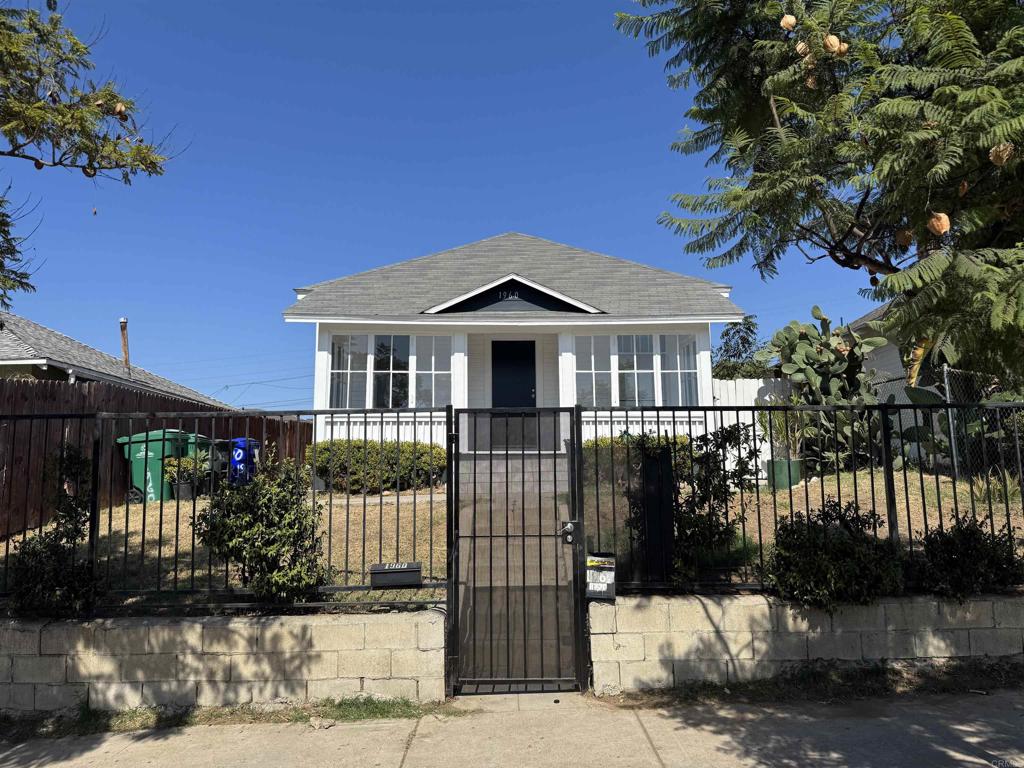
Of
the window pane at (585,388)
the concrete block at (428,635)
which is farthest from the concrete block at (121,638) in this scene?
the window pane at (585,388)

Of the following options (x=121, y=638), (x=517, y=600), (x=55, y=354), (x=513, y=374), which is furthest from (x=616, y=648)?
(x=55, y=354)

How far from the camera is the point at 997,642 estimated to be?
4.64m

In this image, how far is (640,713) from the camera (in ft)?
13.8

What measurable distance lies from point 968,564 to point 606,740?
3074 mm

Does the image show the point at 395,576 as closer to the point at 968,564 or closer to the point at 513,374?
the point at 968,564

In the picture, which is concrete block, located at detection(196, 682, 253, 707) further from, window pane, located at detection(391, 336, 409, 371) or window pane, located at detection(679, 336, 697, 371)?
window pane, located at detection(679, 336, 697, 371)

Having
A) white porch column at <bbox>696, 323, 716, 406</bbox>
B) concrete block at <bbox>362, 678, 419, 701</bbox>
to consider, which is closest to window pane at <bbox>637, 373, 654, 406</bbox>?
white porch column at <bbox>696, 323, 716, 406</bbox>

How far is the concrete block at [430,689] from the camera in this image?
4387 mm

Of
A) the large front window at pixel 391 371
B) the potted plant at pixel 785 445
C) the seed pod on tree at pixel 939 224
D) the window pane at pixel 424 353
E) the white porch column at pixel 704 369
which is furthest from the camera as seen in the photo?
the window pane at pixel 424 353

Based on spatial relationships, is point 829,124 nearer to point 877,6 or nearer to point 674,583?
point 877,6

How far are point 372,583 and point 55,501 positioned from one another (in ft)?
8.31

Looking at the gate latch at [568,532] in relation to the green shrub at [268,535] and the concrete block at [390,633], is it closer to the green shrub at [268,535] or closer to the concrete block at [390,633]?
the concrete block at [390,633]

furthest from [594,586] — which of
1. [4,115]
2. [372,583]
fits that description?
[4,115]

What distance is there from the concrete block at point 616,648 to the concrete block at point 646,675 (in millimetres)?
50
